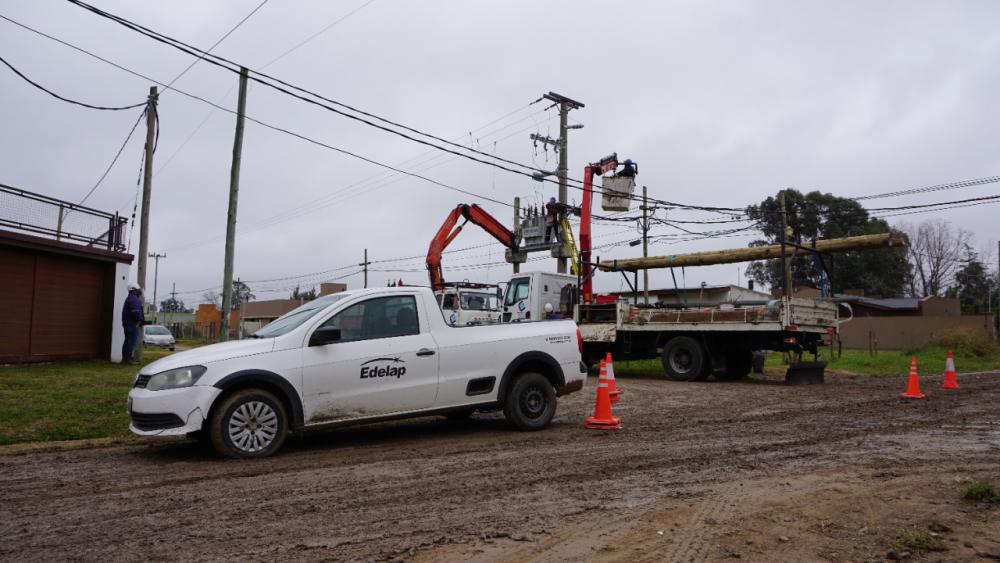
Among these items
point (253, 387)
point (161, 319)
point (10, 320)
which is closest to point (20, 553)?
point (253, 387)

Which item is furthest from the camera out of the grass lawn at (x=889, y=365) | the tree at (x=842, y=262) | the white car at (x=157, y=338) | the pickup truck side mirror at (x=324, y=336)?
the tree at (x=842, y=262)

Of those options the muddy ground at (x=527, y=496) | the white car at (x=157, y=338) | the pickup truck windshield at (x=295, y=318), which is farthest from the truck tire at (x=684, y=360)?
the white car at (x=157, y=338)

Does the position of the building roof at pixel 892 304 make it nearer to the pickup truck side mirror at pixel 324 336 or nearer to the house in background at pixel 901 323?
the house in background at pixel 901 323

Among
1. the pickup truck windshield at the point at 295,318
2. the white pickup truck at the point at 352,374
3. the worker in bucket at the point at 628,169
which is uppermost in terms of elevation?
the worker in bucket at the point at 628,169

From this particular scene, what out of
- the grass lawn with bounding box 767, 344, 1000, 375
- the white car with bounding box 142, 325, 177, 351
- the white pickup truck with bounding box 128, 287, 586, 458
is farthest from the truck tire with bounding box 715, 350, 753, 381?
the white car with bounding box 142, 325, 177, 351

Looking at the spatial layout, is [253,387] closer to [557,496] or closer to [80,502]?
[80,502]

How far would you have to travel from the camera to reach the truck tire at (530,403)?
28.7 feet

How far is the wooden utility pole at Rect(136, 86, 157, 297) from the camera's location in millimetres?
18578

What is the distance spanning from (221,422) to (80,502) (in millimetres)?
1580

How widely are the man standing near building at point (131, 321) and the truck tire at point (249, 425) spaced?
1030 centimetres

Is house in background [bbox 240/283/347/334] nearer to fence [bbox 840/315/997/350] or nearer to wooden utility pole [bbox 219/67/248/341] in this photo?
fence [bbox 840/315/997/350]

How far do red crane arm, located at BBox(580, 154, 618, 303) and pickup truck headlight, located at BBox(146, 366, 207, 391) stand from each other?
1446cm

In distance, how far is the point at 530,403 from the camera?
8.95 metres

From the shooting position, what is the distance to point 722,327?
56.1 feet
